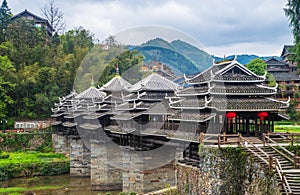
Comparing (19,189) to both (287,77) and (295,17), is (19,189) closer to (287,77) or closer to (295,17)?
(295,17)

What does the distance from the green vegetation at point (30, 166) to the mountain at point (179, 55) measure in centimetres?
1438

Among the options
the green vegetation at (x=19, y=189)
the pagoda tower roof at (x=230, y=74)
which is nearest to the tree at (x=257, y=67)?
the green vegetation at (x=19, y=189)

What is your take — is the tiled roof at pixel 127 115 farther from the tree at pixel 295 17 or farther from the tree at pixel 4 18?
the tree at pixel 4 18

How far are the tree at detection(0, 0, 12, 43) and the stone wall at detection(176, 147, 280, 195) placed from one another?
5207 centimetres

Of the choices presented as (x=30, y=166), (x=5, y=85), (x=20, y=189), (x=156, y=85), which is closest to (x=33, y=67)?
(x=5, y=85)

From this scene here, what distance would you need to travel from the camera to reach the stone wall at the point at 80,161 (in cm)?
3634

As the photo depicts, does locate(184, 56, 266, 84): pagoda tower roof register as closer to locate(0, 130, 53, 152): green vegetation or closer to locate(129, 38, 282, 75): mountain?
locate(129, 38, 282, 75): mountain

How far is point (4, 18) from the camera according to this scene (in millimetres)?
62812

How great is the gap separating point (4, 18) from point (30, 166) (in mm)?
35232

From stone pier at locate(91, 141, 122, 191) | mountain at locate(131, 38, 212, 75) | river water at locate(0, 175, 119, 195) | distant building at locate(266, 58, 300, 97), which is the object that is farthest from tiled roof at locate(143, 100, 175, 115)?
distant building at locate(266, 58, 300, 97)

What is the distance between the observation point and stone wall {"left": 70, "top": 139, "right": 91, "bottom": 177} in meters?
36.3

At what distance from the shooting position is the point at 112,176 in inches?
1214

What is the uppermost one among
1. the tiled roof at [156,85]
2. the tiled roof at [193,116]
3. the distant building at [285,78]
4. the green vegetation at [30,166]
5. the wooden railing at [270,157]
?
the distant building at [285,78]

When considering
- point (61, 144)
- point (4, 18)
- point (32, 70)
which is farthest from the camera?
point (4, 18)
